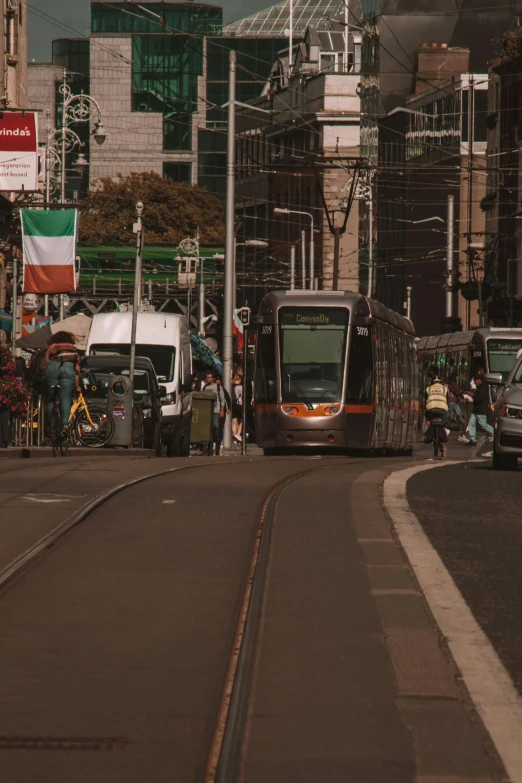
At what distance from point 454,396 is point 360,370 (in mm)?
20138

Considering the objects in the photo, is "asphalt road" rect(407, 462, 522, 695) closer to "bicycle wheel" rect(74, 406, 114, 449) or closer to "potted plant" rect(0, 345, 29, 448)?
"bicycle wheel" rect(74, 406, 114, 449)

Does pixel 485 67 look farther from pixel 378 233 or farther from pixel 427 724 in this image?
pixel 427 724

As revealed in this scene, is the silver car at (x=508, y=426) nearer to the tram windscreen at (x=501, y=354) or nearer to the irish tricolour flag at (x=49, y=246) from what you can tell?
the irish tricolour flag at (x=49, y=246)

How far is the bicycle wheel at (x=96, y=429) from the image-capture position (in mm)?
25656

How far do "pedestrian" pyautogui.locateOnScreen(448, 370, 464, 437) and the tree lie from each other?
60.1 metres

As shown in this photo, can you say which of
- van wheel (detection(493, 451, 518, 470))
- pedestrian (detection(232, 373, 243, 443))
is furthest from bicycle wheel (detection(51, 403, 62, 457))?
pedestrian (detection(232, 373, 243, 443))

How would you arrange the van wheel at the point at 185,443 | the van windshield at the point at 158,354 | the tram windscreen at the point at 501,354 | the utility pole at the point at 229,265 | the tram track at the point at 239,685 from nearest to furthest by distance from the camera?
1. the tram track at the point at 239,685
2. the van windshield at the point at 158,354
3. the van wheel at the point at 185,443
4. the utility pole at the point at 229,265
5. the tram windscreen at the point at 501,354

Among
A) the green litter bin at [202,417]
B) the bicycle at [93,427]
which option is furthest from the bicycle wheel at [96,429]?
the green litter bin at [202,417]

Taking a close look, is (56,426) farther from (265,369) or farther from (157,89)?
(157,89)

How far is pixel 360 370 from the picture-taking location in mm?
29562

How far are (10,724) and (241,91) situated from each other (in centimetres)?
15285

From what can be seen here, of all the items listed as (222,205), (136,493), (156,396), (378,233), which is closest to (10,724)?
(136,493)

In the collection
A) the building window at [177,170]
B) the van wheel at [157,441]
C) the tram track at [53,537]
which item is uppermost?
the building window at [177,170]

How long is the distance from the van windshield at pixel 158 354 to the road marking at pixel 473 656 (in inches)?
785
